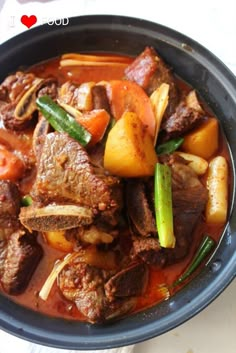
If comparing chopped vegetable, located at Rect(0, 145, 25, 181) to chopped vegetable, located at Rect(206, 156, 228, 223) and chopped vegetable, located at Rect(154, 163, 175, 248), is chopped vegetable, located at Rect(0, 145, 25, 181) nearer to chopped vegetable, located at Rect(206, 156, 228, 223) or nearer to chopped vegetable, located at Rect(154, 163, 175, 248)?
chopped vegetable, located at Rect(154, 163, 175, 248)

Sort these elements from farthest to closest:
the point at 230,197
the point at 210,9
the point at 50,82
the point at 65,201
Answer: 1. the point at 210,9
2. the point at 50,82
3. the point at 230,197
4. the point at 65,201

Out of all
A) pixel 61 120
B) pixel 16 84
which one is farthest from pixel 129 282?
pixel 16 84

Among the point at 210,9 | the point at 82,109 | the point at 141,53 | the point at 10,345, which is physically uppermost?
the point at 210,9

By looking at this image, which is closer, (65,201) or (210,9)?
(65,201)

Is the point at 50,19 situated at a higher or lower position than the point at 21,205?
higher

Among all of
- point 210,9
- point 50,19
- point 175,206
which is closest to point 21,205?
point 175,206

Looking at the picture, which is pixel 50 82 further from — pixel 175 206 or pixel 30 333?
pixel 30 333

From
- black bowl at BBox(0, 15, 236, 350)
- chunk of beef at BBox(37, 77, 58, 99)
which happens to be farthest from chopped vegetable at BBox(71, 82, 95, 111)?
black bowl at BBox(0, 15, 236, 350)

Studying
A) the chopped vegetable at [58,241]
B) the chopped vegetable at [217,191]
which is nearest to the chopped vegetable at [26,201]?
the chopped vegetable at [58,241]
